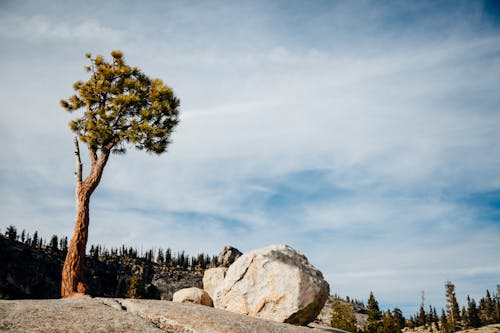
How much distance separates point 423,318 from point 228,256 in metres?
79.0

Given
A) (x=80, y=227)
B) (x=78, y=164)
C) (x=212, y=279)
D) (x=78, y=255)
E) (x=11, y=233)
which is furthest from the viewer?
(x=11, y=233)

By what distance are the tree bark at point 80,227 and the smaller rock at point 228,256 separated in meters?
122

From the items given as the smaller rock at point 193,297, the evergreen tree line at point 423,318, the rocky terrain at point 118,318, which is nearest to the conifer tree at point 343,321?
the evergreen tree line at point 423,318

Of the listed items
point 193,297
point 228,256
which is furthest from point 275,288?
point 228,256

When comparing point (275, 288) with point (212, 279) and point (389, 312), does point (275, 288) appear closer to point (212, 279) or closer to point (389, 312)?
point (212, 279)

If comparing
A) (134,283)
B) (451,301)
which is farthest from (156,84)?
(451,301)

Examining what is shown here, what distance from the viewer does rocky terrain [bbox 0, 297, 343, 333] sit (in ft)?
33.3

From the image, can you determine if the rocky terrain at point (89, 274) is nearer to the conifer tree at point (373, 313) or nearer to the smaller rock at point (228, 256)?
the smaller rock at point (228, 256)

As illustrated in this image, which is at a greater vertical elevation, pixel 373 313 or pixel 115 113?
pixel 115 113

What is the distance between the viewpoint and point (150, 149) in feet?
69.9

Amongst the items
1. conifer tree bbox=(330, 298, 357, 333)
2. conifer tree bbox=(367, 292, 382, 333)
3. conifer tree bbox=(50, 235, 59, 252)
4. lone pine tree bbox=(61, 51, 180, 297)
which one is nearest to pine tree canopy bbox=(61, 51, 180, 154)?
lone pine tree bbox=(61, 51, 180, 297)

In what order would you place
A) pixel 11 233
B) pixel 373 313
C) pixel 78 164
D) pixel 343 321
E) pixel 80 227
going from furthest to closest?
pixel 11 233 < pixel 373 313 < pixel 343 321 < pixel 78 164 < pixel 80 227

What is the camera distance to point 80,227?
59.7ft

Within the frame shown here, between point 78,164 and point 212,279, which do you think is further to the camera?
point 212,279
